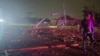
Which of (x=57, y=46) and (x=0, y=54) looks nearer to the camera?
(x=0, y=54)

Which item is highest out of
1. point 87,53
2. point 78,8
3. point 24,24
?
point 78,8

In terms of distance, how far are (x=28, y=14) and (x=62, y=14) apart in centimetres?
443

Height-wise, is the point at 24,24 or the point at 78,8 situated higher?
the point at 78,8

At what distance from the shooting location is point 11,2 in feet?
86.1

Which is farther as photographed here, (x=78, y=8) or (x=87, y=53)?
(x=78, y=8)

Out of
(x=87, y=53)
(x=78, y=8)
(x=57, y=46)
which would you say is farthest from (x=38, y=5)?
(x=87, y=53)

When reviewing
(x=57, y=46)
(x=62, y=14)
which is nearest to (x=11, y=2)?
(x=62, y=14)

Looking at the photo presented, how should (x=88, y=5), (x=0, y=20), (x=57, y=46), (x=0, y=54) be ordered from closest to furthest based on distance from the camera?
(x=0, y=54), (x=57, y=46), (x=0, y=20), (x=88, y=5)

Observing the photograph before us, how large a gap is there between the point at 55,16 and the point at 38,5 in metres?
2.71

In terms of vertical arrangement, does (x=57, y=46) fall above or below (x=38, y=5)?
below

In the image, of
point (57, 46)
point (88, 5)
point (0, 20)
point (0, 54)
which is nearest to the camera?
point (0, 54)

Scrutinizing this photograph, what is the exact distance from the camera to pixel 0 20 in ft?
82.0

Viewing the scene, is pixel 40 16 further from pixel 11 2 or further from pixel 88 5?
pixel 88 5

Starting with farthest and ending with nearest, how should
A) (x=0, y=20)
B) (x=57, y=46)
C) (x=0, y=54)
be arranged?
(x=0, y=20)
(x=57, y=46)
(x=0, y=54)
